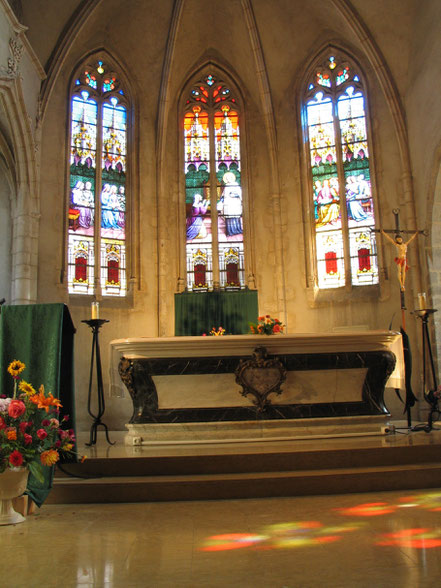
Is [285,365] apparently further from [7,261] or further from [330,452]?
[7,261]

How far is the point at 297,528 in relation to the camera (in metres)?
3.96

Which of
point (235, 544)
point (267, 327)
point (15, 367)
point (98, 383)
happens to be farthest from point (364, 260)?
point (235, 544)

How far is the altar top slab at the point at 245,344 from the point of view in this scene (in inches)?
264

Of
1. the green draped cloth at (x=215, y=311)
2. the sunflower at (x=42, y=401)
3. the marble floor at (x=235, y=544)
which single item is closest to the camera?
the marble floor at (x=235, y=544)

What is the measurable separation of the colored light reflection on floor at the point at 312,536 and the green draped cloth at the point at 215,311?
7269 millimetres

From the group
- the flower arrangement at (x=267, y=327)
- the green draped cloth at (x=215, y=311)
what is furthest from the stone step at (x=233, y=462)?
the green draped cloth at (x=215, y=311)

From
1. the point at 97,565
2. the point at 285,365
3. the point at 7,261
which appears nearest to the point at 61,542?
the point at 97,565

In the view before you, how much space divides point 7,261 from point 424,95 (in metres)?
8.72

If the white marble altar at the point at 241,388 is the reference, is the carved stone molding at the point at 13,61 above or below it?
above

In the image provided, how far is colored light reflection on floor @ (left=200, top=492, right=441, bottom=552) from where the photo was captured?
351cm

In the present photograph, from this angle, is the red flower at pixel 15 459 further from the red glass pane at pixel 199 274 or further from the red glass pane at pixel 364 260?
the red glass pane at pixel 364 260

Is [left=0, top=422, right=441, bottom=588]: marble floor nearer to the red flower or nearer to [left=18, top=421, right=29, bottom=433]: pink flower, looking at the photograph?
the red flower

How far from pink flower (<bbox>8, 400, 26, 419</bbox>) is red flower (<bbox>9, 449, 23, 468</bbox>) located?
28 cm

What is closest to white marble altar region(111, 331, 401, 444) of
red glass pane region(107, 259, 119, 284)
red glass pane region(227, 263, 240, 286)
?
red glass pane region(107, 259, 119, 284)
